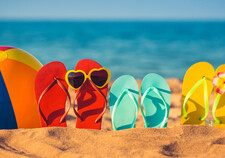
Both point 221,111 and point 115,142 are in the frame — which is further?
point 221,111

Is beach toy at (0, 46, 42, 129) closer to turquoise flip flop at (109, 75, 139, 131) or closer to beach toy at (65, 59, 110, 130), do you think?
beach toy at (65, 59, 110, 130)

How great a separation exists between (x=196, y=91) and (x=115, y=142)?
0.94 m

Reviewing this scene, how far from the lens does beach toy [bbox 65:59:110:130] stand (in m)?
2.37

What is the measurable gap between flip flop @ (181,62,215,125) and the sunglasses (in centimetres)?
70

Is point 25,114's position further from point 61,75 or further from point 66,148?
point 66,148

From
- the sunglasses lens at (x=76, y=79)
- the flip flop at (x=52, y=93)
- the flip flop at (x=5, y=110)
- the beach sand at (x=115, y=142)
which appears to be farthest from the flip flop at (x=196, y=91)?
the flip flop at (x=5, y=110)

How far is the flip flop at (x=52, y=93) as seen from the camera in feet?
7.68

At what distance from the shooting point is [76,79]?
92.5 inches

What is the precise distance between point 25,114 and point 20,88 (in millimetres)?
223

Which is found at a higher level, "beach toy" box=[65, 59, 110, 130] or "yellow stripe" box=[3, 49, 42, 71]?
"yellow stripe" box=[3, 49, 42, 71]

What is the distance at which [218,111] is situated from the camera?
2.53 meters

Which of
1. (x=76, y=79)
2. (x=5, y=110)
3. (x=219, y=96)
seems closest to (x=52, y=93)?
(x=76, y=79)

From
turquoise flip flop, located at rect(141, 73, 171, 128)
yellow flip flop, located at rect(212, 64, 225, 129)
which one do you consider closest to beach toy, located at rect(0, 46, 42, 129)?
turquoise flip flop, located at rect(141, 73, 171, 128)

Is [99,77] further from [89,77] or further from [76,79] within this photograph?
[76,79]
